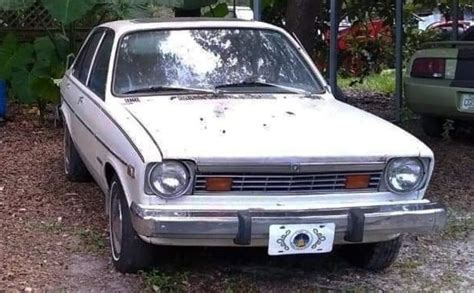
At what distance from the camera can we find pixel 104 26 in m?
6.16

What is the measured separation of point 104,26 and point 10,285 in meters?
2.40

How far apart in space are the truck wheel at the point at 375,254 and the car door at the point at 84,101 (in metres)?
1.76

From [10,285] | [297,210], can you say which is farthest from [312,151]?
[10,285]

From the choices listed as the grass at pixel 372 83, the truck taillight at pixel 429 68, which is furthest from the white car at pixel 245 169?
the grass at pixel 372 83

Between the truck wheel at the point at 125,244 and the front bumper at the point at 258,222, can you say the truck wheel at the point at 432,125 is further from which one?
the truck wheel at the point at 125,244

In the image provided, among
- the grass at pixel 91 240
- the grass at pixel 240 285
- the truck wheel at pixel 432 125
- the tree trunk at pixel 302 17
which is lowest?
the truck wheel at pixel 432 125

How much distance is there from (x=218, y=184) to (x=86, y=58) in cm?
260

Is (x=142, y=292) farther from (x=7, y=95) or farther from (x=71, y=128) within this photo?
(x=7, y=95)

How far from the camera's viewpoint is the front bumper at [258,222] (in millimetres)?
3941

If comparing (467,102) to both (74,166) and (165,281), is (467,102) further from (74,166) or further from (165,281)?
(165,281)

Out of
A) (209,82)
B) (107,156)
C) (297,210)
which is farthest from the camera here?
(209,82)

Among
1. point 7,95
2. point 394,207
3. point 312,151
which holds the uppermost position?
point 312,151

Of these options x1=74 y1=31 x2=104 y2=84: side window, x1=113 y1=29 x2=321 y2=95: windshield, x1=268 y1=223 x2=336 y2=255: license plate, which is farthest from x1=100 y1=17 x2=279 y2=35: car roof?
x1=268 y1=223 x2=336 y2=255: license plate

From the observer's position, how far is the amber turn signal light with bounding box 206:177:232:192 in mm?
4059
